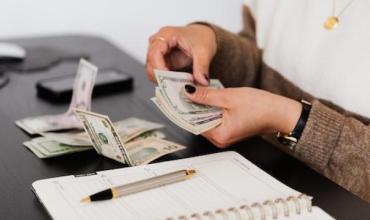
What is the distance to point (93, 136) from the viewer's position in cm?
81

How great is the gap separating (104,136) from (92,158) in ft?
0.15

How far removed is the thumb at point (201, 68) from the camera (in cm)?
93

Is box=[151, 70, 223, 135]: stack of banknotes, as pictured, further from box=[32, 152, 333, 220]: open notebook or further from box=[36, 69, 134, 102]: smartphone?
box=[36, 69, 134, 102]: smartphone

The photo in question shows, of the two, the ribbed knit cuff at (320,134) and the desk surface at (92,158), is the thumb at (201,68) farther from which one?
the ribbed knit cuff at (320,134)

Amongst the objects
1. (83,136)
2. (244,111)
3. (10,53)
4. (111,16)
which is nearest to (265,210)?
(244,111)

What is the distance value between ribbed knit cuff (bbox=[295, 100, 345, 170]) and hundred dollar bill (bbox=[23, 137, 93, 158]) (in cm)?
34

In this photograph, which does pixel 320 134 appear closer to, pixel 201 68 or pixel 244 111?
pixel 244 111

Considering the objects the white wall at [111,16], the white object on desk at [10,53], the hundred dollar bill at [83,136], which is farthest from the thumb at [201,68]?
the white wall at [111,16]

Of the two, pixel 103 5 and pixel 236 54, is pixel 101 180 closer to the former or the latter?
pixel 236 54

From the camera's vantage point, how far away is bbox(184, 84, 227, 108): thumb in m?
0.83

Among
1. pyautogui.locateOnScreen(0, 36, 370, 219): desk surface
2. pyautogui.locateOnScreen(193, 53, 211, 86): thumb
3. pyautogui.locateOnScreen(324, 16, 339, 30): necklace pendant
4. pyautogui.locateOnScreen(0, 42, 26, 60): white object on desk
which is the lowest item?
pyautogui.locateOnScreen(0, 36, 370, 219): desk surface

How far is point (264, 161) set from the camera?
2.75ft

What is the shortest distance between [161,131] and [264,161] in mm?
192

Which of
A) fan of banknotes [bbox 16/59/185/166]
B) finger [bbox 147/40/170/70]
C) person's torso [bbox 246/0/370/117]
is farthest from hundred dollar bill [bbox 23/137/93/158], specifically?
person's torso [bbox 246/0/370/117]
